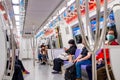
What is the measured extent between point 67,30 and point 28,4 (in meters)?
2.46

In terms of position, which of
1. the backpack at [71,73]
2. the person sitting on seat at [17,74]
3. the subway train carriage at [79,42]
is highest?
the subway train carriage at [79,42]

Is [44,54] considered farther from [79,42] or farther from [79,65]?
[79,65]

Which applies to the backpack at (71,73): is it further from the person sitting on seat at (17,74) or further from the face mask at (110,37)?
the face mask at (110,37)

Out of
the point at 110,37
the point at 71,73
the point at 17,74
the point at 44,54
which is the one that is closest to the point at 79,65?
the point at 71,73

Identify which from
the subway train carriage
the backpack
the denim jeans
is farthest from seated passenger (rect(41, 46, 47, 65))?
the denim jeans

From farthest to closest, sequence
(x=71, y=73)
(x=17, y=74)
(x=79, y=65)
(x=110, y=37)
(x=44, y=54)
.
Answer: (x=44, y=54), (x=71, y=73), (x=79, y=65), (x=17, y=74), (x=110, y=37)

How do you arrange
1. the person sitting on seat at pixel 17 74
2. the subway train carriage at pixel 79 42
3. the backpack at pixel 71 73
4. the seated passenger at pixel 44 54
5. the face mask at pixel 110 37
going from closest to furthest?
the subway train carriage at pixel 79 42 → the face mask at pixel 110 37 → the person sitting on seat at pixel 17 74 → the backpack at pixel 71 73 → the seated passenger at pixel 44 54

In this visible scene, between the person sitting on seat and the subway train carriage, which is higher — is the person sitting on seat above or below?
below

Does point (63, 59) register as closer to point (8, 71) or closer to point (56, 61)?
point (56, 61)

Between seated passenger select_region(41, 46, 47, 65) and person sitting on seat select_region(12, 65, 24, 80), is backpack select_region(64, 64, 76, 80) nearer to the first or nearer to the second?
person sitting on seat select_region(12, 65, 24, 80)

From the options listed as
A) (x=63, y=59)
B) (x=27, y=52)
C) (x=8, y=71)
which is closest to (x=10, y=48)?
(x=8, y=71)

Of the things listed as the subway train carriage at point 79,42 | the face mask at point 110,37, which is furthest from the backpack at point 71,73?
the face mask at point 110,37

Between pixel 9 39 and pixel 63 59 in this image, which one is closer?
pixel 9 39

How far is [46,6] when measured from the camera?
26.5ft
